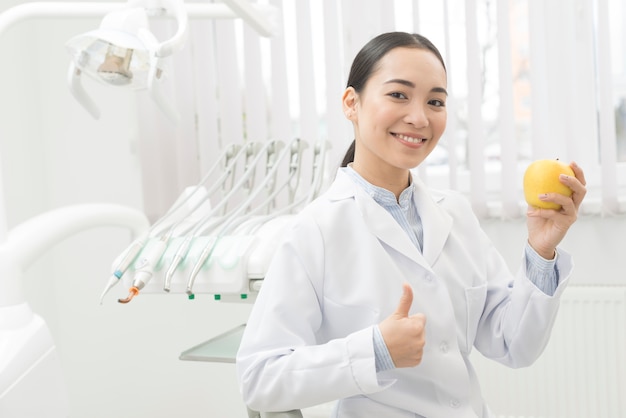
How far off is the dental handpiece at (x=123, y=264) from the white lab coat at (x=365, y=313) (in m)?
0.40

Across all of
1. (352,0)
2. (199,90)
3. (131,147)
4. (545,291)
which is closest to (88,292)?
(131,147)

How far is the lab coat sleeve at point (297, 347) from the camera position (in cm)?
105

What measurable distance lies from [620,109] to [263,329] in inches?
63.0

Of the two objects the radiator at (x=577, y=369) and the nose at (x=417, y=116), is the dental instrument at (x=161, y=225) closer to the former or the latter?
the nose at (x=417, y=116)

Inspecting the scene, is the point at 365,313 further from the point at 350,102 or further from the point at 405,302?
the point at 350,102

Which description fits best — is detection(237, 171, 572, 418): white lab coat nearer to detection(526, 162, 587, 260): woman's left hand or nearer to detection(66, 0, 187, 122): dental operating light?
detection(526, 162, 587, 260): woman's left hand

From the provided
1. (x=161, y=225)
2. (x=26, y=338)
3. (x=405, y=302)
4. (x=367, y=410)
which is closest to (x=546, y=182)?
(x=405, y=302)

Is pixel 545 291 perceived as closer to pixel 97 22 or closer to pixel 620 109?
pixel 620 109

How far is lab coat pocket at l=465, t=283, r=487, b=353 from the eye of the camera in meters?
1.24

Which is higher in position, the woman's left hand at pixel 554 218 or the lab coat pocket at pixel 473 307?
the woman's left hand at pixel 554 218

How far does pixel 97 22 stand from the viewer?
100 inches

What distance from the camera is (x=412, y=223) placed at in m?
1.27

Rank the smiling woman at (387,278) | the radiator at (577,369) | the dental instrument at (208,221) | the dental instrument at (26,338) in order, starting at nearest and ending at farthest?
the smiling woman at (387,278)
the dental instrument at (26,338)
the dental instrument at (208,221)
the radiator at (577,369)

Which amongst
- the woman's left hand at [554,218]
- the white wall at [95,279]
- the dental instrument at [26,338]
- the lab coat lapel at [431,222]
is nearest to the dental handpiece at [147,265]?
the dental instrument at [26,338]
